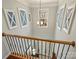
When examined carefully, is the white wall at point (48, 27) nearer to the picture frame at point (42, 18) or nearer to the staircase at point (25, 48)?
the picture frame at point (42, 18)

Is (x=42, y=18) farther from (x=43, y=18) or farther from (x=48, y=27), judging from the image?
(x=48, y=27)

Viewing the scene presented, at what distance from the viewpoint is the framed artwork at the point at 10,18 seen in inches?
137

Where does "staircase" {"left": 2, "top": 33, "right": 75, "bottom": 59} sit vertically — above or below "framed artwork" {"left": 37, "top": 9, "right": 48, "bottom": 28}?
below

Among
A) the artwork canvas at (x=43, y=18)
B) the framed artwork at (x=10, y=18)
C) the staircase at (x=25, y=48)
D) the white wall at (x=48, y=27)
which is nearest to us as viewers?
the staircase at (x=25, y=48)

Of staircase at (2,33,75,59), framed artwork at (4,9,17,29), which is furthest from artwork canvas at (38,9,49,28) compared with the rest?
framed artwork at (4,9,17,29)

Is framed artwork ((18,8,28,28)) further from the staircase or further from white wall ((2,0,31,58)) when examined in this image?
the staircase

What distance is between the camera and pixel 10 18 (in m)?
3.62

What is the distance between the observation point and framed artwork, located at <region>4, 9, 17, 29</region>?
3.47 metres

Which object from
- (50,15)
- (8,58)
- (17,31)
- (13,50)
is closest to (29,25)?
(17,31)

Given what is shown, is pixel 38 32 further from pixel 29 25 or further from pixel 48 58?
pixel 48 58

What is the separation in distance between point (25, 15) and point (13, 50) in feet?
4.69

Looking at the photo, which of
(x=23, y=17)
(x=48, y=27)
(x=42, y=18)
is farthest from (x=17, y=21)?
(x=48, y=27)

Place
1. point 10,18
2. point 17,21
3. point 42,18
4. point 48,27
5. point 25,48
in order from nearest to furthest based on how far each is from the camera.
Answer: point 10,18 < point 25,48 < point 17,21 < point 48,27 < point 42,18

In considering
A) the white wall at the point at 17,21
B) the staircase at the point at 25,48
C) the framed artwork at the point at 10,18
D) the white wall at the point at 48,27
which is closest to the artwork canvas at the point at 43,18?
the white wall at the point at 48,27
